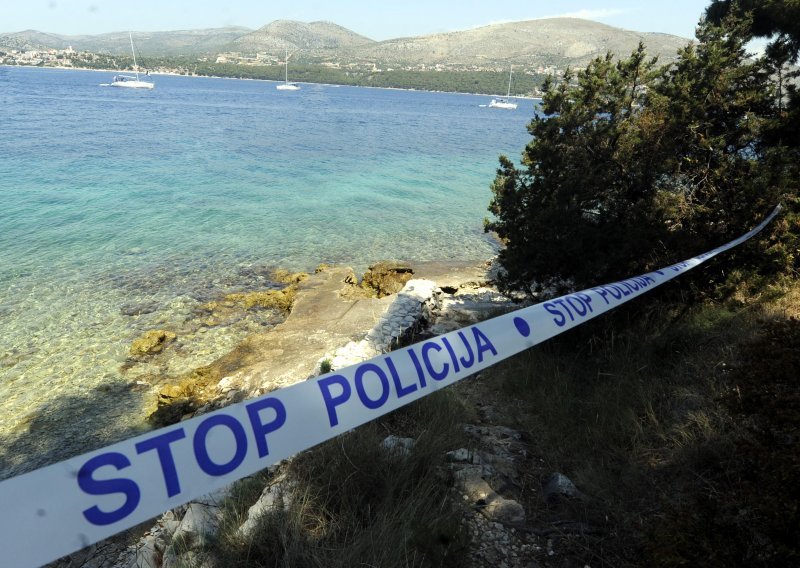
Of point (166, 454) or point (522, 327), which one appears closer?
point (166, 454)

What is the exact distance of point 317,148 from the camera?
3534 cm

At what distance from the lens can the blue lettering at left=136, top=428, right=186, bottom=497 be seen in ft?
4.87

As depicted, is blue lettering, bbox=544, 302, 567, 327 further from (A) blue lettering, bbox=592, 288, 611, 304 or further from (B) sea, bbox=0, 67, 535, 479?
(B) sea, bbox=0, 67, 535, 479

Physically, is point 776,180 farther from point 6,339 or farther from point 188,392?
point 6,339

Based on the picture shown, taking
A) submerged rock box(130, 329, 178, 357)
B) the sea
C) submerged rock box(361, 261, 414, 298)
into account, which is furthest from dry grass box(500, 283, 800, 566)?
submerged rock box(130, 329, 178, 357)

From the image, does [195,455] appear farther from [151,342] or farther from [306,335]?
[151,342]

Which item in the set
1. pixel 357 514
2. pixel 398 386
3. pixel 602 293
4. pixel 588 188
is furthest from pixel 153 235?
pixel 398 386

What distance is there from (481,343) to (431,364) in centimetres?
42

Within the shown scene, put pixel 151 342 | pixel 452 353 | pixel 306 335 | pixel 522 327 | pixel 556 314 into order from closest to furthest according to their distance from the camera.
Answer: pixel 452 353 < pixel 522 327 < pixel 556 314 < pixel 151 342 < pixel 306 335

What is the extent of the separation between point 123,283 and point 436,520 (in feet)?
37.9

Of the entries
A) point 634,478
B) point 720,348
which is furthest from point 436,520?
point 720,348

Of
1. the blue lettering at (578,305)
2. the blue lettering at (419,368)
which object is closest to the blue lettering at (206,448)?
the blue lettering at (419,368)

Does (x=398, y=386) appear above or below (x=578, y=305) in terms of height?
above

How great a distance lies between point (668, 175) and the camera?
240 inches
